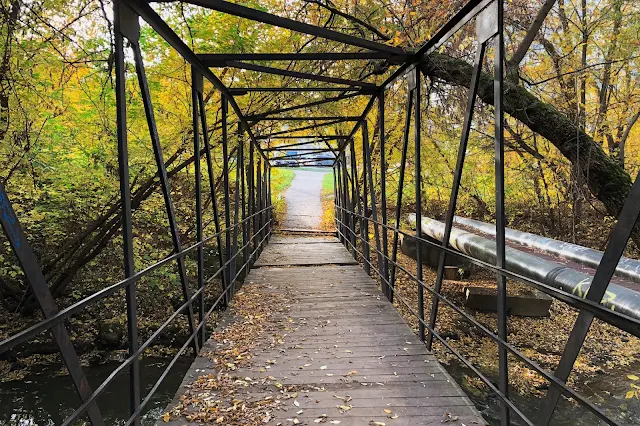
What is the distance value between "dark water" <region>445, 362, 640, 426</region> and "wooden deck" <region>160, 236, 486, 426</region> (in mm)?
1997

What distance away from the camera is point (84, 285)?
8062 millimetres

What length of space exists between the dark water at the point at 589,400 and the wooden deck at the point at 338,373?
1997mm

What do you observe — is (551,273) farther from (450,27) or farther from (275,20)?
(275,20)

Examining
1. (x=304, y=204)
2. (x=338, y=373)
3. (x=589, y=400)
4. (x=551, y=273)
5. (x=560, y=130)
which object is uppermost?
(x=560, y=130)

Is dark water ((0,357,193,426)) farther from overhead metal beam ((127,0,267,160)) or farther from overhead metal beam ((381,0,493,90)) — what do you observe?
Result: overhead metal beam ((381,0,493,90))

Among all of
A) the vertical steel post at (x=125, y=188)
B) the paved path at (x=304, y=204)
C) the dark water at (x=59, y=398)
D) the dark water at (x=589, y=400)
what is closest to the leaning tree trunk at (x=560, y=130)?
the dark water at (x=589, y=400)

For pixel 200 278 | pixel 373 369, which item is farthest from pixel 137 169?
pixel 373 369

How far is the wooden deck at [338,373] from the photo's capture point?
259 cm

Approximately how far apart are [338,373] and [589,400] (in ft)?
13.2

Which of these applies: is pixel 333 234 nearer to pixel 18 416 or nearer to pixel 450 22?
pixel 18 416

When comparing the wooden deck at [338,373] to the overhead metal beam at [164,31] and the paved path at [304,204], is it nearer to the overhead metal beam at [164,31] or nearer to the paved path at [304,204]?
the overhead metal beam at [164,31]

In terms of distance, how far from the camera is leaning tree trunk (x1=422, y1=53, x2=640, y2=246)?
406 centimetres

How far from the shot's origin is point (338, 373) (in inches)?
126

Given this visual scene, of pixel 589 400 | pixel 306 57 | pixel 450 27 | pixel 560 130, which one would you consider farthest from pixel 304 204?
pixel 450 27
